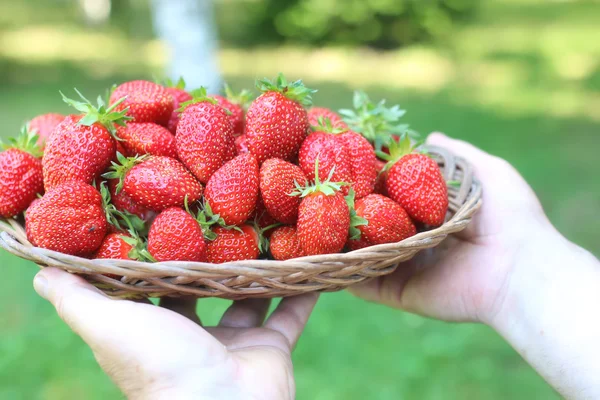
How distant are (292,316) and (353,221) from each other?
36 centimetres

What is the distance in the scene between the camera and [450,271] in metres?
2.04

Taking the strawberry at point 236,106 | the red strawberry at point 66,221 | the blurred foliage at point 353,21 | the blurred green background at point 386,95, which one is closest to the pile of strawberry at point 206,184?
the red strawberry at point 66,221

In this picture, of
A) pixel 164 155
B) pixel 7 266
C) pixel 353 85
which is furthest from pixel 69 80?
pixel 164 155

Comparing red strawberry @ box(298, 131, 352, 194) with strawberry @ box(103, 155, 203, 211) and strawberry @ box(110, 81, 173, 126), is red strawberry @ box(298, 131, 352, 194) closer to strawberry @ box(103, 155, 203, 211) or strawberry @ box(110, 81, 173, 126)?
strawberry @ box(103, 155, 203, 211)

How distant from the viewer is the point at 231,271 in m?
1.42

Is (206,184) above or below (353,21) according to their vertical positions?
above

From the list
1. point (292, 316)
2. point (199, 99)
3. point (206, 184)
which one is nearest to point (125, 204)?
point (206, 184)

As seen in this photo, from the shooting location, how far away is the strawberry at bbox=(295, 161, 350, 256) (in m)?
1.54

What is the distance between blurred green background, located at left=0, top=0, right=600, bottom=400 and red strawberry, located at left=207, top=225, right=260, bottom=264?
137cm

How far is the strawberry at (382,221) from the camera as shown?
1.67 meters

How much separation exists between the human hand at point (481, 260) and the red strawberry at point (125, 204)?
813 millimetres

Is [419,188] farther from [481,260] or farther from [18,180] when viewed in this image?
[18,180]

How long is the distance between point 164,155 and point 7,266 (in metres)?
2.59

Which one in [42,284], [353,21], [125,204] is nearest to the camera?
[42,284]
